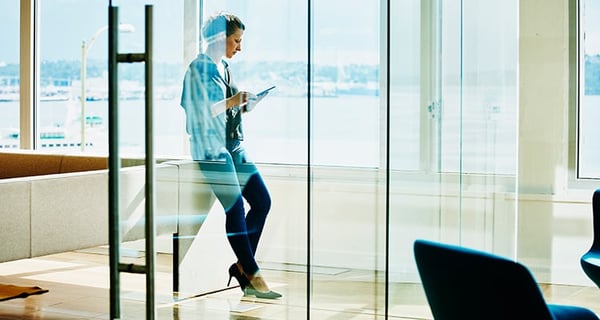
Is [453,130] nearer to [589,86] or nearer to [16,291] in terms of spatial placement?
[589,86]

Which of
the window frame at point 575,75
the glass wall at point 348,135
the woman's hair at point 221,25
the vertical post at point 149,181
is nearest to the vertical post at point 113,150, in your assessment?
the vertical post at point 149,181

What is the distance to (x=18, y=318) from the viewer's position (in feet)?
17.0

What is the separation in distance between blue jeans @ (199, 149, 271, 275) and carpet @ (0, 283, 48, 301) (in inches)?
84.5

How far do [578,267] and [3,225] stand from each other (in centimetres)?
304

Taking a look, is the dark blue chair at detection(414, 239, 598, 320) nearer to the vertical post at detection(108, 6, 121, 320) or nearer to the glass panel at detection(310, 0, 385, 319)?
the glass panel at detection(310, 0, 385, 319)

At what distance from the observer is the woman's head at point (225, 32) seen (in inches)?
159

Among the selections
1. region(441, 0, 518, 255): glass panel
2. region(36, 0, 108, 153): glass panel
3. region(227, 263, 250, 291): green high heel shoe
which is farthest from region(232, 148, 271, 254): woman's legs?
region(36, 0, 108, 153): glass panel

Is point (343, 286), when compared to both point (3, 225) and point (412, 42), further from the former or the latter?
point (3, 225)

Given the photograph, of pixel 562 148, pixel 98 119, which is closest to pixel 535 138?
pixel 562 148

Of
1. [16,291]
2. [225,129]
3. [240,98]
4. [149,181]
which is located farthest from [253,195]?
[16,291]

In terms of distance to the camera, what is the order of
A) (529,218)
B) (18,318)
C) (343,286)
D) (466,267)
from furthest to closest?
(18,318) < (343,286) < (529,218) < (466,267)

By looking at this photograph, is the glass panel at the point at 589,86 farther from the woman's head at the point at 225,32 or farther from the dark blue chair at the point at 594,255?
the woman's head at the point at 225,32

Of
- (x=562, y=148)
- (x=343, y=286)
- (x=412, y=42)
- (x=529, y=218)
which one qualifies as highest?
(x=412, y=42)

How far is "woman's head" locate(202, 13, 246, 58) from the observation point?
4031 millimetres
